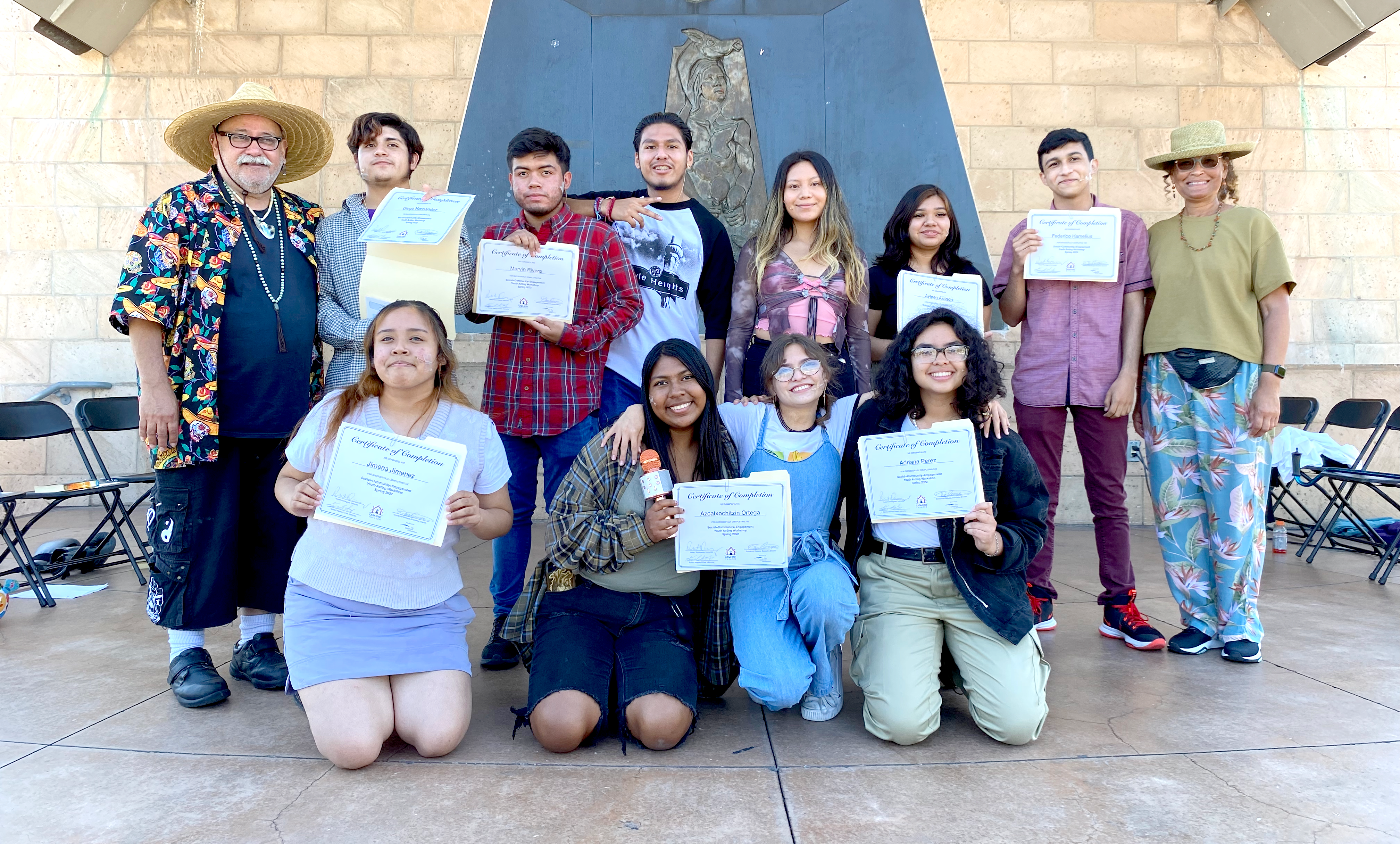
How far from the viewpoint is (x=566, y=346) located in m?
3.42

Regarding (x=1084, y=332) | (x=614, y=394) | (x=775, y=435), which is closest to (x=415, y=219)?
(x=614, y=394)

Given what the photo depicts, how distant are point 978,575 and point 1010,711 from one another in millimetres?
416

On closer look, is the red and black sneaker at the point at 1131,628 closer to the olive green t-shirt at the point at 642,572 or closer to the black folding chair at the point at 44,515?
the olive green t-shirt at the point at 642,572

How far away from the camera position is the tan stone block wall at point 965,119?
6941mm

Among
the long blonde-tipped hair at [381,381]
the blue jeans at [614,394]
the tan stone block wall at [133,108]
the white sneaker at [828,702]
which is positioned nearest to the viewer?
the long blonde-tipped hair at [381,381]

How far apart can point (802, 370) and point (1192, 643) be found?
2.04 meters

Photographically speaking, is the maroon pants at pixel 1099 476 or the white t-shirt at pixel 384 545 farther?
the maroon pants at pixel 1099 476

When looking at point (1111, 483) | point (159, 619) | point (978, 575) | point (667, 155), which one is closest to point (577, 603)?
point (978, 575)

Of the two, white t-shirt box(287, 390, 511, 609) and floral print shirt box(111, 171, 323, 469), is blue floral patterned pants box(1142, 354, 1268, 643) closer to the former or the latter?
white t-shirt box(287, 390, 511, 609)

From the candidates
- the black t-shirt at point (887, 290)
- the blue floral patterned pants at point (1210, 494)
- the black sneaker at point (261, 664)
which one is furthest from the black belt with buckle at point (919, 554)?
the black sneaker at point (261, 664)

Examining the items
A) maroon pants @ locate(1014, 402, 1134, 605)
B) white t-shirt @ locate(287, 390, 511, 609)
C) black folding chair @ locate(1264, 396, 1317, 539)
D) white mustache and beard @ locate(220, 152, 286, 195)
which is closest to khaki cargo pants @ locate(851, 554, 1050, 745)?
maroon pants @ locate(1014, 402, 1134, 605)

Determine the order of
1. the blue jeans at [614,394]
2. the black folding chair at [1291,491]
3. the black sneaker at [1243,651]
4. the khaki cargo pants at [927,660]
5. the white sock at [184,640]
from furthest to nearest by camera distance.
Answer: the black folding chair at [1291,491]
the blue jeans at [614,394]
the black sneaker at [1243,651]
the white sock at [184,640]
the khaki cargo pants at [927,660]

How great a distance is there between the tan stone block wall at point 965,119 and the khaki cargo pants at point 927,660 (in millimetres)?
4680

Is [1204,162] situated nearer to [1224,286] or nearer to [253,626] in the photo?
[1224,286]
